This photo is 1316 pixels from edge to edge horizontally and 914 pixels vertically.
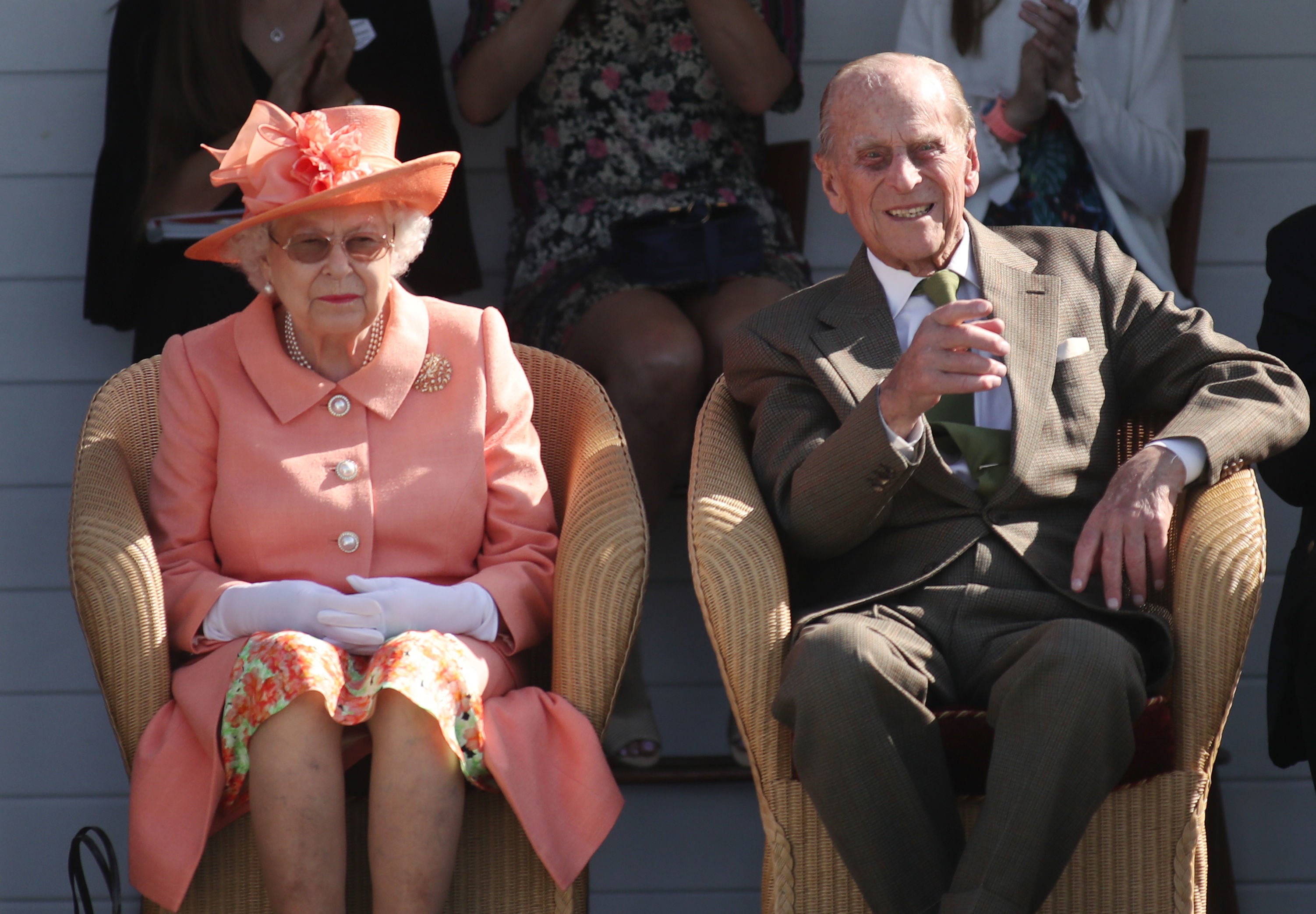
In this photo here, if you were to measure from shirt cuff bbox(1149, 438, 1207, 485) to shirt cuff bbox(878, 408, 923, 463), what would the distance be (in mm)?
382

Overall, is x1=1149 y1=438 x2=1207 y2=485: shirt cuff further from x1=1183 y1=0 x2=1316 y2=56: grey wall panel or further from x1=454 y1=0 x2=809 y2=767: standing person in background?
x1=1183 y1=0 x2=1316 y2=56: grey wall panel

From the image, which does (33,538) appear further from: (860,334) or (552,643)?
(860,334)

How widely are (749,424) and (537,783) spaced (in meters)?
0.74

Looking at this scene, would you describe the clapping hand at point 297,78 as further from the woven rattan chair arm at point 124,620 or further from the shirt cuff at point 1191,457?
the shirt cuff at point 1191,457

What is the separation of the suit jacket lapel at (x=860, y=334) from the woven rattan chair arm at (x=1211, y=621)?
21.4 inches

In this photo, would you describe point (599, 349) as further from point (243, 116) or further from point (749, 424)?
point (243, 116)

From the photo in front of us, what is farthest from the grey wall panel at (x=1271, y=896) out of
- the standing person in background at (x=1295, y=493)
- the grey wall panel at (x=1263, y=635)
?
the standing person in background at (x=1295, y=493)

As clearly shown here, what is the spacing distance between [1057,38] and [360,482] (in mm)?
1770

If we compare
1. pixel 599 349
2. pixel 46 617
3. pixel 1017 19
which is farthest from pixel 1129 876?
pixel 46 617

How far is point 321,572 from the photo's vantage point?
2.31 meters

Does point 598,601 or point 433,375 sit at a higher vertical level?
point 433,375

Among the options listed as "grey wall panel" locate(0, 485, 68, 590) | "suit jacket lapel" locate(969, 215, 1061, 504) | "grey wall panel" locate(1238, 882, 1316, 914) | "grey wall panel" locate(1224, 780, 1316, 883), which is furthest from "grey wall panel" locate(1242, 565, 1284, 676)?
"grey wall panel" locate(0, 485, 68, 590)

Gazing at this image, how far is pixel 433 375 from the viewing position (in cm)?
243

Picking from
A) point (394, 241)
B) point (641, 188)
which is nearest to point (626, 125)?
point (641, 188)
